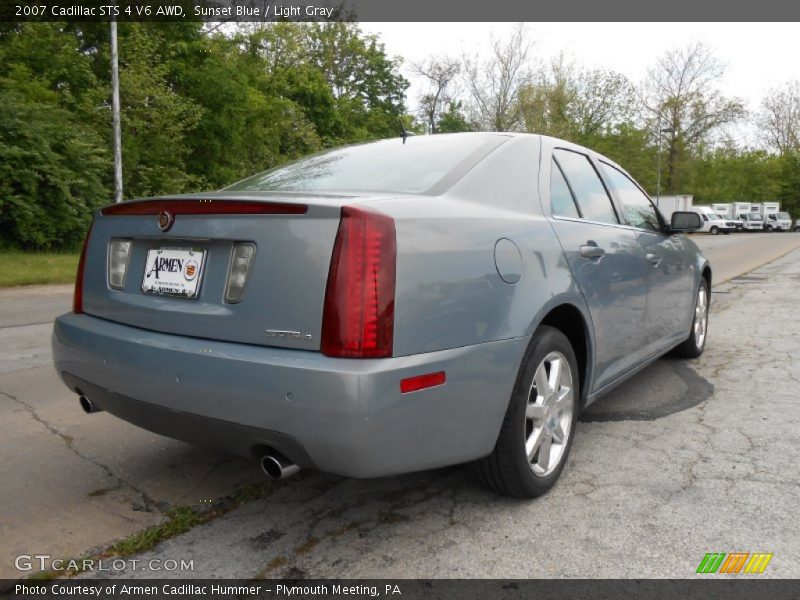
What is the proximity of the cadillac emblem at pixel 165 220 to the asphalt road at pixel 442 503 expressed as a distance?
3.80ft

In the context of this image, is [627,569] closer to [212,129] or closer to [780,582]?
[780,582]

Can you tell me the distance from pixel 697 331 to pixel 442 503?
11.3 ft

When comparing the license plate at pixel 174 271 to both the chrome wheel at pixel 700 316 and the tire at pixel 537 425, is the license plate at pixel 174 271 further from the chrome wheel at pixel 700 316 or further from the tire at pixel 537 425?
the chrome wheel at pixel 700 316

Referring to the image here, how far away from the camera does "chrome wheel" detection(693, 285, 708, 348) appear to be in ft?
17.1

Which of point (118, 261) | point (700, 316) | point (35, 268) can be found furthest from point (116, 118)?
point (118, 261)

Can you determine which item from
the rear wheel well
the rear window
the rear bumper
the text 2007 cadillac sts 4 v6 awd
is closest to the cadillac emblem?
the text 2007 cadillac sts 4 v6 awd

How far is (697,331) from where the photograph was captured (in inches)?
209

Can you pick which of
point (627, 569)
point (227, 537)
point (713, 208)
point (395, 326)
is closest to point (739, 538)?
point (627, 569)

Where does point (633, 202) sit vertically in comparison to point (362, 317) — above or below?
above

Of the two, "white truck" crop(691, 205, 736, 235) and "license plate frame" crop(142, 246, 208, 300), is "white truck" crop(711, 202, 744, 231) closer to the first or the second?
"white truck" crop(691, 205, 736, 235)

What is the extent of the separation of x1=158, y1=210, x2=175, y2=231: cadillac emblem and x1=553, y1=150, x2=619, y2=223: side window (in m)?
1.88

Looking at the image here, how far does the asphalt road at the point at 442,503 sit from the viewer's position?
2.32m

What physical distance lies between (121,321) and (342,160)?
1.34 meters

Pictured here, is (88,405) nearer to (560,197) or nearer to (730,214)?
(560,197)
